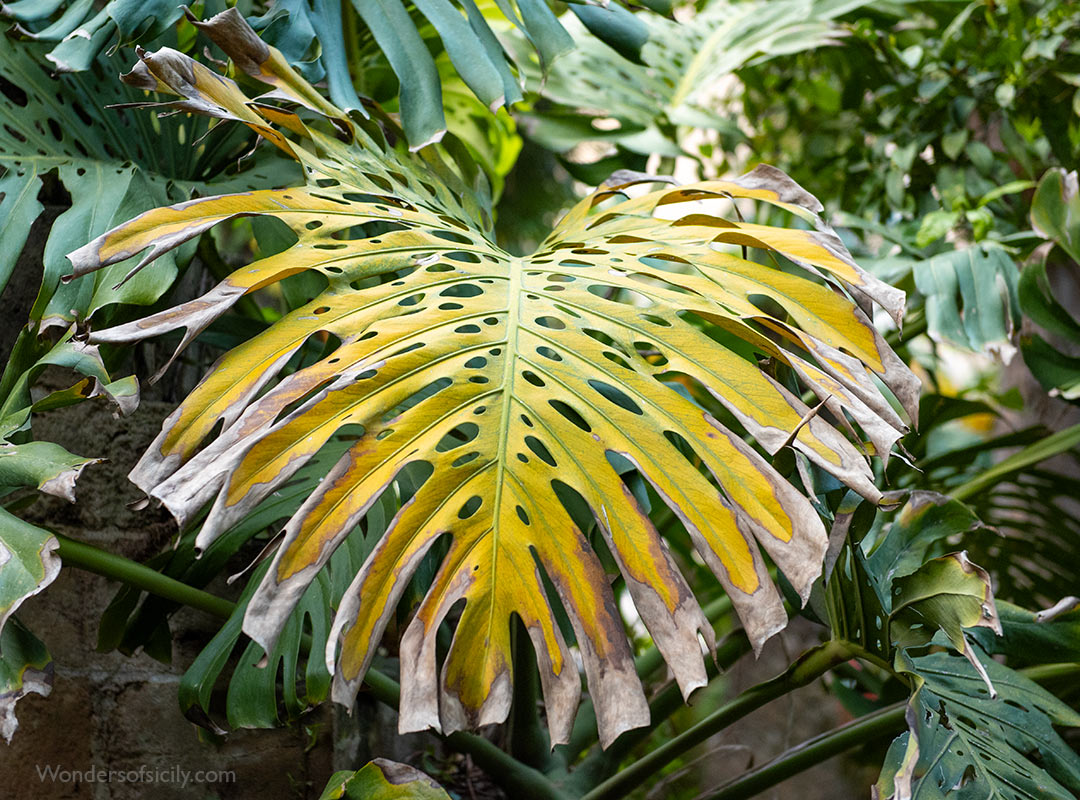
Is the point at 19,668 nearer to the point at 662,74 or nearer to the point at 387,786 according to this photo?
the point at 387,786

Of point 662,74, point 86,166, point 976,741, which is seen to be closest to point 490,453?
point 976,741

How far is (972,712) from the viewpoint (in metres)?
0.74

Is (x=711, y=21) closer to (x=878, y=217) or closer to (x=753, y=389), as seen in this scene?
(x=878, y=217)

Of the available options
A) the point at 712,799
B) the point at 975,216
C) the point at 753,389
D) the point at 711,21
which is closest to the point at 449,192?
the point at 753,389

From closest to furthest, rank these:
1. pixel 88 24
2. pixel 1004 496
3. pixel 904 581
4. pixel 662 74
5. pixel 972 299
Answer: pixel 904 581, pixel 88 24, pixel 972 299, pixel 1004 496, pixel 662 74

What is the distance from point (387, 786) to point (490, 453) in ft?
0.98

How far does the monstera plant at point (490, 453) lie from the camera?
56 cm

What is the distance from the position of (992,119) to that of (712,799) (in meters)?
1.53

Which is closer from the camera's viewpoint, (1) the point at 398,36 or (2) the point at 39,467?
(2) the point at 39,467

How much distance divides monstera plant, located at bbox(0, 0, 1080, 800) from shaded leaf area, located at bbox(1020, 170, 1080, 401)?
42 cm

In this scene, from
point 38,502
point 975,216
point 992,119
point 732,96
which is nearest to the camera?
point 38,502

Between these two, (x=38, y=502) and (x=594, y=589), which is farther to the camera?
(x=38, y=502)

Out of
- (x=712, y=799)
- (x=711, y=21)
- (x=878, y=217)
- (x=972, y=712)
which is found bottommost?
(x=712, y=799)

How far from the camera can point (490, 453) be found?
0.59 metres
